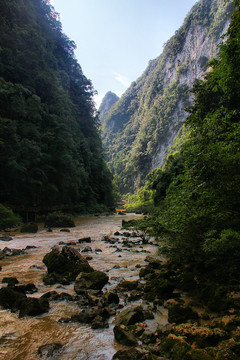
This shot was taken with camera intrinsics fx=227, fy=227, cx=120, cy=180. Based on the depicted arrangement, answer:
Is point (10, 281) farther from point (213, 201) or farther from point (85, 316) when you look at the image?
point (213, 201)

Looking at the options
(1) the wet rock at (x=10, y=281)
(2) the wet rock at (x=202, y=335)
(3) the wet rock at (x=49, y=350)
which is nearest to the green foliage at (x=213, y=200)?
(2) the wet rock at (x=202, y=335)

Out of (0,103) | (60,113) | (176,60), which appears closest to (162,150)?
(176,60)

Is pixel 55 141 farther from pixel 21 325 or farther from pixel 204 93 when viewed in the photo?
pixel 21 325

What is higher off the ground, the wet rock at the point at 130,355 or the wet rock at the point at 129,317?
the wet rock at the point at 130,355

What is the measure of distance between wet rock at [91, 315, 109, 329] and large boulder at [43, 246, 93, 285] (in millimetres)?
2291

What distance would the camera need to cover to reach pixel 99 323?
13.0 feet

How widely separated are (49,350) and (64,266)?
384cm

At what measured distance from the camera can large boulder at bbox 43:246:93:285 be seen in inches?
250

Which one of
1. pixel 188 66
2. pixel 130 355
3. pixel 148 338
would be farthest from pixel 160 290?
pixel 188 66

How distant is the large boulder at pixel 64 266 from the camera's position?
6354mm

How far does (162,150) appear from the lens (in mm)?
94375

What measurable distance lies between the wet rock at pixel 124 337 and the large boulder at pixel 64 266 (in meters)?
2.93

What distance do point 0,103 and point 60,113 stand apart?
40.0 ft

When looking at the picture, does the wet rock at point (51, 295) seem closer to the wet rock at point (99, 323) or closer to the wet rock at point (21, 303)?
the wet rock at point (21, 303)
